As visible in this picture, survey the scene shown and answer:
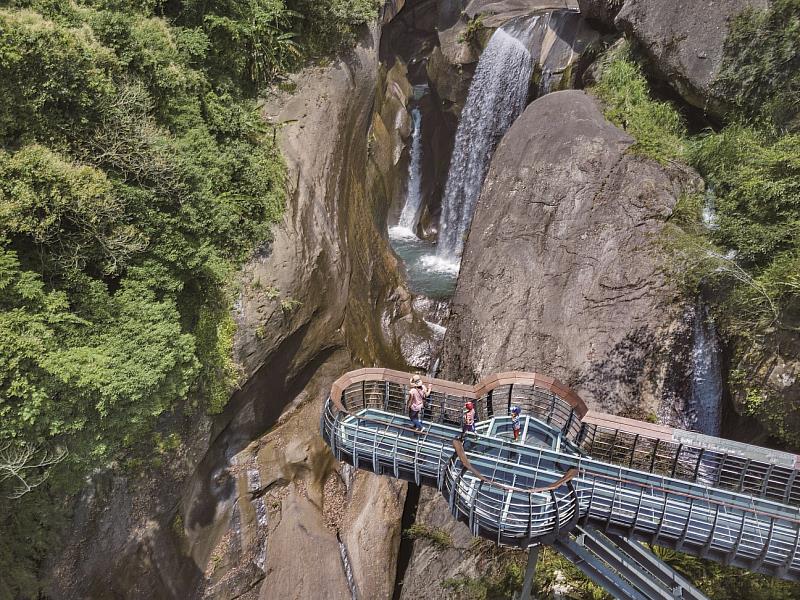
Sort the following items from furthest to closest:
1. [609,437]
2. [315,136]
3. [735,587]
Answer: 1. [315,136]
2. [609,437]
3. [735,587]

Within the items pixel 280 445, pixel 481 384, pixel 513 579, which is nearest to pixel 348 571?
pixel 280 445

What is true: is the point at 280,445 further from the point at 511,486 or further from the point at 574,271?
the point at 574,271

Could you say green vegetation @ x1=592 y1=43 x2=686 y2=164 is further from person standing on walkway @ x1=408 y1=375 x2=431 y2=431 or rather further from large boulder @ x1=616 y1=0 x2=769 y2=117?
person standing on walkway @ x1=408 y1=375 x2=431 y2=431

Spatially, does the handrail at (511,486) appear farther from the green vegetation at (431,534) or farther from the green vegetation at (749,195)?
the green vegetation at (749,195)

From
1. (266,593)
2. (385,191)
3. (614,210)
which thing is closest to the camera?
(266,593)

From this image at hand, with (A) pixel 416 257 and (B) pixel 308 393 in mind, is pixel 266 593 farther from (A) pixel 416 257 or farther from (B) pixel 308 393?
(A) pixel 416 257

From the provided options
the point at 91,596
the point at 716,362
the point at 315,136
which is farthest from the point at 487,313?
the point at 91,596
